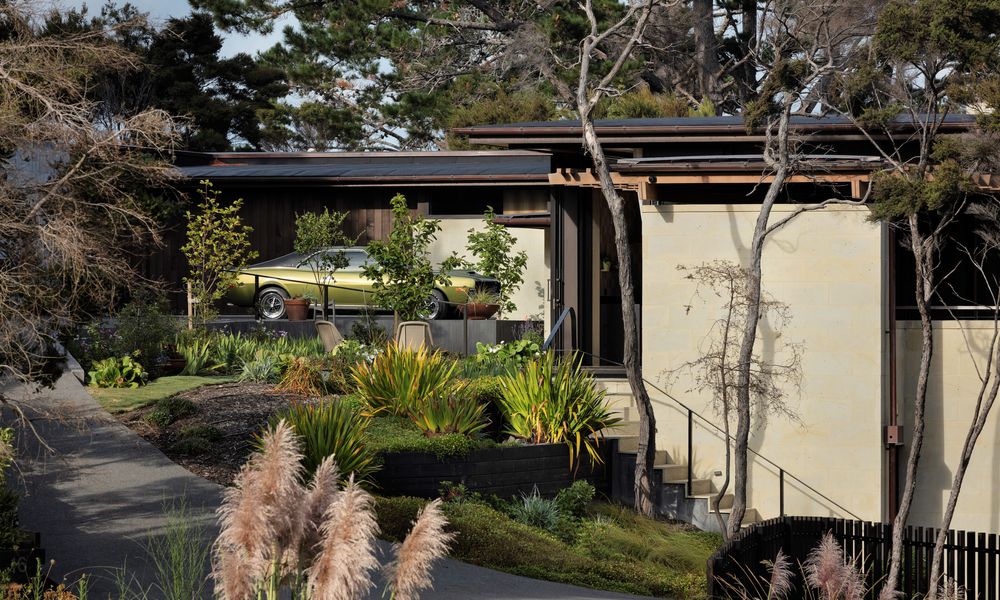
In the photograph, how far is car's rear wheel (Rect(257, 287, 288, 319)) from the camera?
2245 centimetres

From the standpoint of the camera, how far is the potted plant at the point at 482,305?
818 inches

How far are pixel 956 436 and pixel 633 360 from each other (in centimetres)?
454

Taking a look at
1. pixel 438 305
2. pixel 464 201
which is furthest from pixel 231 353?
pixel 464 201

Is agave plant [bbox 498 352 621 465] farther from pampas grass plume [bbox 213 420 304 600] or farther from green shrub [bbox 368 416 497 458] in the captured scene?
pampas grass plume [bbox 213 420 304 600]

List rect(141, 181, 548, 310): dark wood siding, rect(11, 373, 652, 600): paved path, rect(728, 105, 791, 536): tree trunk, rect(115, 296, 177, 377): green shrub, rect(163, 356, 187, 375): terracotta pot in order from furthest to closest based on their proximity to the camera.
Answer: rect(141, 181, 548, 310): dark wood siding < rect(163, 356, 187, 375): terracotta pot < rect(115, 296, 177, 377): green shrub < rect(728, 105, 791, 536): tree trunk < rect(11, 373, 652, 600): paved path

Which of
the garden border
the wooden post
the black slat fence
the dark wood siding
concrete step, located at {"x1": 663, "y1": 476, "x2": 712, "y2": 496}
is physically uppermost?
the dark wood siding

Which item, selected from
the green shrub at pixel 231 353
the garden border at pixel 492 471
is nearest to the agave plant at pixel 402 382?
the garden border at pixel 492 471

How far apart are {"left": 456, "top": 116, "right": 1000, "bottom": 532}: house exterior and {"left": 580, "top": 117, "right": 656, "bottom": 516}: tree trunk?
685 millimetres

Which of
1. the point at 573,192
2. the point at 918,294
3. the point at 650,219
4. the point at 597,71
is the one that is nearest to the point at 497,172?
the point at 597,71

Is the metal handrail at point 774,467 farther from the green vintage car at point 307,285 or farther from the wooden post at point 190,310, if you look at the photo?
the wooden post at point 190,310

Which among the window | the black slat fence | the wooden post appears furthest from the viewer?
the window

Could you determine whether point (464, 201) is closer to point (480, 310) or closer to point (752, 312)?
point (480, 310)

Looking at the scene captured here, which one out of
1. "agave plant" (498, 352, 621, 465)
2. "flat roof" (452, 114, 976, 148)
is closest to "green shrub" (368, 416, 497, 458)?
"agave plant" (498, 352, 621, 465)

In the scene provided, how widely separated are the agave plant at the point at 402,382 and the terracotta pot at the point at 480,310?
7.06 metres
